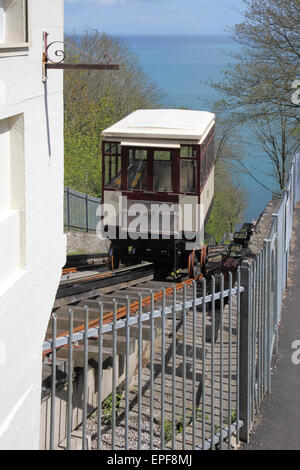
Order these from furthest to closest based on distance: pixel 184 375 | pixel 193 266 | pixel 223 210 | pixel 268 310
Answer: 1. pixel 223 210
2. pixel 193 266
3. pixel 268 310
4. pixel 184 375

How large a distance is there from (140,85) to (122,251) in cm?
3081

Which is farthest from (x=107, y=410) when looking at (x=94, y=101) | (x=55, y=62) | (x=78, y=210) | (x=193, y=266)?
(x=94, y=101)

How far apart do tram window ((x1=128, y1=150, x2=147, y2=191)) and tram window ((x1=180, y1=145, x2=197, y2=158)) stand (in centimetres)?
80

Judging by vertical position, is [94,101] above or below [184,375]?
above

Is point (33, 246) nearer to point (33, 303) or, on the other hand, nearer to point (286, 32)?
point (33, 303)

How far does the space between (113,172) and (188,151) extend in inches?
69.6

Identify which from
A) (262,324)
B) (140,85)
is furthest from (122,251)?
(140,85)

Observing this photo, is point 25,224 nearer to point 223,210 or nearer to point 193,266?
point 193,266

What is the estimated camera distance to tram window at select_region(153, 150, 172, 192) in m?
14.1

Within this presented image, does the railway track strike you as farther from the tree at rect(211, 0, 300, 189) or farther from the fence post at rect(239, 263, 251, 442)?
the tree at rect(211, 0, 300, 189)

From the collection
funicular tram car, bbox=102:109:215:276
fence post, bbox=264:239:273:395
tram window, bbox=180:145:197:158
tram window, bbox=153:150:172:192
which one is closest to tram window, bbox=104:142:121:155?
funicular tram car, bbox=102:109:215:276

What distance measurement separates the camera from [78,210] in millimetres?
27734

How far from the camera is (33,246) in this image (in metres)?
4.68

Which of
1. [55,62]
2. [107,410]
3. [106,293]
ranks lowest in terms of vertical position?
[107,410]
